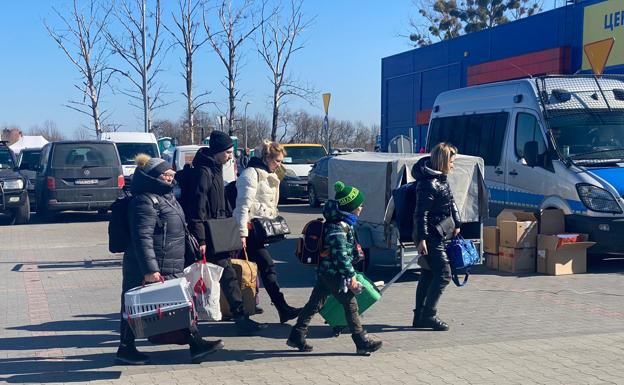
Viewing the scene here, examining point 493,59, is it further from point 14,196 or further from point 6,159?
point 6,159

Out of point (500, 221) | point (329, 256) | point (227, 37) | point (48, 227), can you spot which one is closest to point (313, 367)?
point (329, 256)

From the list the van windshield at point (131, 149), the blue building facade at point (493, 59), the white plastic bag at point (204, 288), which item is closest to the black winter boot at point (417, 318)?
the white plastic bag at point (204, 288)

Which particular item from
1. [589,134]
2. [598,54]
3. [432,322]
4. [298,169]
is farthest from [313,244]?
[298,169]

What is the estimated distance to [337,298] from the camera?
628 cm

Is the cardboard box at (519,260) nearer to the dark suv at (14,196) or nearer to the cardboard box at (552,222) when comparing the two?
the cardboard box at (552,222)

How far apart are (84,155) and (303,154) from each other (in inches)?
321

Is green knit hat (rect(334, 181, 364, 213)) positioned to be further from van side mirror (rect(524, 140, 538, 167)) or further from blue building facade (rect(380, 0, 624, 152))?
blue building facade (rect(380, 0, 624, 152))

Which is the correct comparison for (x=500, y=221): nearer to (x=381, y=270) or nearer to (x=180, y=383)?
(x=381, y=270)

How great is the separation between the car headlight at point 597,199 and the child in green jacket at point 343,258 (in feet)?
16.6

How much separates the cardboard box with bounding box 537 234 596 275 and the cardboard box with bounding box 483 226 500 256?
62cm

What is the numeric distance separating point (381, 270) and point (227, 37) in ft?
74.2

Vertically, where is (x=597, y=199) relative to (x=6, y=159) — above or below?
below

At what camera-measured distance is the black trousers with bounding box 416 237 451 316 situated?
6.92m

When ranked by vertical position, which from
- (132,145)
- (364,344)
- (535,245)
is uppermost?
(132,145)
